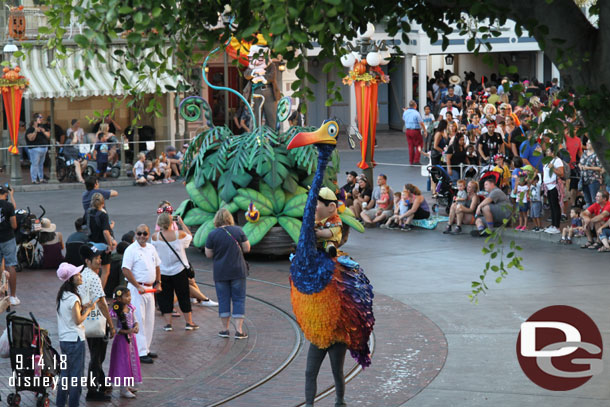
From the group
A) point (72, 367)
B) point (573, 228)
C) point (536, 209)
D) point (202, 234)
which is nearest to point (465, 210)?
point (536, 209)

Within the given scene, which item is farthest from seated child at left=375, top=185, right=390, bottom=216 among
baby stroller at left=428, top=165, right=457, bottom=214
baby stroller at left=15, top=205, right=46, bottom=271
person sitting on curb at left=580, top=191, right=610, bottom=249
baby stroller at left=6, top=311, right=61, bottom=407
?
baby stroller at left=6, top=311, right=61, bottom=407

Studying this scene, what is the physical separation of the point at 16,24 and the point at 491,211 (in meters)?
13.9

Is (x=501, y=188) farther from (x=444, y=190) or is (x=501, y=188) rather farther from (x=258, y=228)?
(x=258, y=228)

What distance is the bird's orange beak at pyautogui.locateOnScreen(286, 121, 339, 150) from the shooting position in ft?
29.0

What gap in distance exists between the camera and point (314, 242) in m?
8.66

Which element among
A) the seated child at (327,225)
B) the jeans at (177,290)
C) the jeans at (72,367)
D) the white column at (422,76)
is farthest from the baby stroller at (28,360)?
the white column at (422,76)

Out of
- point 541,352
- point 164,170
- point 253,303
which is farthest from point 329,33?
point 164,170

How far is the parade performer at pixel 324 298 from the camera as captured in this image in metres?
8.60

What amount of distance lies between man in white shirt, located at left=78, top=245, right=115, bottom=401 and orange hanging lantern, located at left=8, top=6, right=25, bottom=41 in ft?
58.0

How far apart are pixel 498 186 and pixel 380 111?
19.1 m

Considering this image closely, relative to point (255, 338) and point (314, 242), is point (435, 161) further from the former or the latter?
point (314, 242)

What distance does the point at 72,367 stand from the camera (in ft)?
29.9

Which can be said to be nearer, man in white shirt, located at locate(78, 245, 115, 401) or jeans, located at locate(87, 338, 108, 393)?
man in white shirt, located at locate(78, 245, 115, 401)

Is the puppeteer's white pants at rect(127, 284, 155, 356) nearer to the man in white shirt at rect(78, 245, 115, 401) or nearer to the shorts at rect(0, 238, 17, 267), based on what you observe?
the man in white shirt at rect(78, 245, 115, 401)
